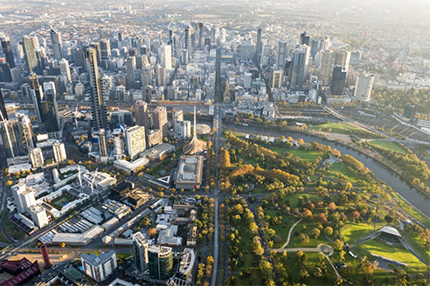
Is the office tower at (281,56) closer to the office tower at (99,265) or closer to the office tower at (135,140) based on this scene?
the office tower at (135,140)

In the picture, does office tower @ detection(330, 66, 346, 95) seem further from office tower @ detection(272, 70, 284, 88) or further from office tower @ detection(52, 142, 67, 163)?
office tower @ detection(52, 142, 67, 163)

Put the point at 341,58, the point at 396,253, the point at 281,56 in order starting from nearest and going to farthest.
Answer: the point at 396,253 → the point at 341,58 → the point at 281,56

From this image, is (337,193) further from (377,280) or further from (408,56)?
(408,56)

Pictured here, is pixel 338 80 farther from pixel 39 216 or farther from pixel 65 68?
pixel 65 68

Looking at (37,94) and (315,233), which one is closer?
(315,233)

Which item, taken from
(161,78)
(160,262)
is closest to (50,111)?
(161,78)

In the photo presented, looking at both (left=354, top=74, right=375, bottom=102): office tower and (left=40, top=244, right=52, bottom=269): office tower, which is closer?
(left=40, top=244, right=52, bottom=269): office tower

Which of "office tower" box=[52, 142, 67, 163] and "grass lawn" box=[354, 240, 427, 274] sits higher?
"office tower" box=[52, 142, 67, 163]

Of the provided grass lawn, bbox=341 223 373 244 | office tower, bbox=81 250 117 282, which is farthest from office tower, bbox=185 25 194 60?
office tower, bbox=81 250 117 282
